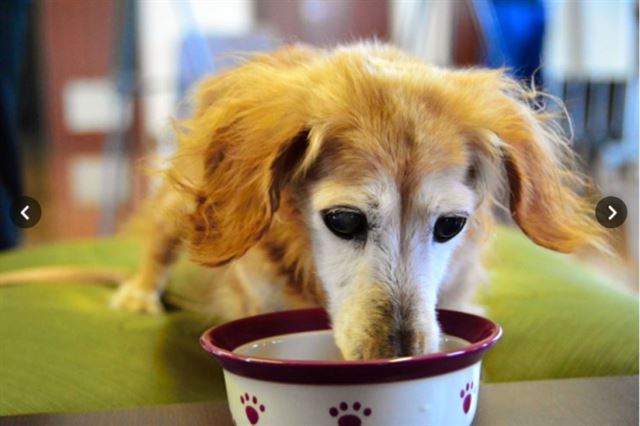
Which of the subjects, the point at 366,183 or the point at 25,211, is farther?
the point at 25,211

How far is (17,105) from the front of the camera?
114cm

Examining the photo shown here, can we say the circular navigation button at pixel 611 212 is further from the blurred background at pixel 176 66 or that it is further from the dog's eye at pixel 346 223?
the dog's eye at pixel 346 223

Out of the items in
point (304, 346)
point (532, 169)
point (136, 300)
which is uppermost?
point (532, 169)

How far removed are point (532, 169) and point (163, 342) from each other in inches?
16.9

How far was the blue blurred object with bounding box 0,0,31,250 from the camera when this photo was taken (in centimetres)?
99

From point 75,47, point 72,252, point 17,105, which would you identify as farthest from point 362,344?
point 75,47

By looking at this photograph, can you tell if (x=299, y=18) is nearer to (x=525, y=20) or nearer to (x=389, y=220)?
(x=525, y=20)

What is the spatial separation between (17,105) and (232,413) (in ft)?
2.29

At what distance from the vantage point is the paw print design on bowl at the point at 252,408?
1.88ft

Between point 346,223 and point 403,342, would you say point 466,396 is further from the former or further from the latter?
point 346,223

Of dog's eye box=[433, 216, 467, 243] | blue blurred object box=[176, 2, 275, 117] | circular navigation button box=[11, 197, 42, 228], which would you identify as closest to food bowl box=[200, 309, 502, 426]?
dog's eye box=[433, 216, 467, 243]

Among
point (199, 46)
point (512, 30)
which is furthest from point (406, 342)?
point (199, 46)

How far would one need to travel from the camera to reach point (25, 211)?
0.90 metres

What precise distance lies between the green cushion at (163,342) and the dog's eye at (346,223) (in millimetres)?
175
